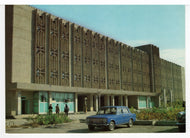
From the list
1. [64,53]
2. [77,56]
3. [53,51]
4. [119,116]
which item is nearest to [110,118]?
[119,116]

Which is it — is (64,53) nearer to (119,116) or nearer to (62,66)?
(62,66)

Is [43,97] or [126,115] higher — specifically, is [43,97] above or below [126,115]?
above

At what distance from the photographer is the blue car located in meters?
16.5

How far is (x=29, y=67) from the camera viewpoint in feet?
113

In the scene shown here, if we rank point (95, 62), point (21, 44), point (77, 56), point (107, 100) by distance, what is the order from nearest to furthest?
point (21, 44)
point (77, 56)
point (95, 62)
point (107, 100)

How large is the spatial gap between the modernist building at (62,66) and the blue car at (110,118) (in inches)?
667

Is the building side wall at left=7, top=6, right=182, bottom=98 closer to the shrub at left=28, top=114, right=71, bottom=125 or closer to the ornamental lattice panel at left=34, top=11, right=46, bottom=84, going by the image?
the ornamental lattice panel at left=34, top=11, right=46, bottom=84

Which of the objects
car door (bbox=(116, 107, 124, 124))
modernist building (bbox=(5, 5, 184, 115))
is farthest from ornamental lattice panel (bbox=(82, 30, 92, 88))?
car door (bbox=(116, 107, 124, 124))

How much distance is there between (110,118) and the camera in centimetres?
1662

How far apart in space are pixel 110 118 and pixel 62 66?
24.4 meters

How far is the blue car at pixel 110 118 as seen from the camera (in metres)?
16.5

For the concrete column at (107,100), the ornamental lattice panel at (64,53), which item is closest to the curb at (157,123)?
the ornamental lattice panel at (64,53)

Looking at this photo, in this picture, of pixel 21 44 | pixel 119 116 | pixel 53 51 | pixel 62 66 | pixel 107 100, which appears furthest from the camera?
pixel 107 100

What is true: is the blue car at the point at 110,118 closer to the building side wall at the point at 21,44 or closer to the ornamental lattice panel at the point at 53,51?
the building side wall at the point at 21,44
